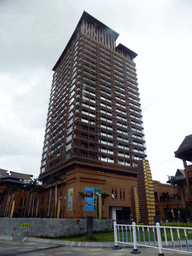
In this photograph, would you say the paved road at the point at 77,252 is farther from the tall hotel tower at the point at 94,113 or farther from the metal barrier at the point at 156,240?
the tall hotel tower at the point at 94,113

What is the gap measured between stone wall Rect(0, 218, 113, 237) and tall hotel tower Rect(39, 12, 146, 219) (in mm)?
20825

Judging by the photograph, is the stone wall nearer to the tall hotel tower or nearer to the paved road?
the paved road

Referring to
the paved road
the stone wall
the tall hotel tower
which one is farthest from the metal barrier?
the tall hotel tower

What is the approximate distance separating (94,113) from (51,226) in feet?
150

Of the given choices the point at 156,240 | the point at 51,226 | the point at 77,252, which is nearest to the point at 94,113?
the point at 51,226

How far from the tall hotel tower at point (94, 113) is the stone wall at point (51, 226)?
2083 centimetres

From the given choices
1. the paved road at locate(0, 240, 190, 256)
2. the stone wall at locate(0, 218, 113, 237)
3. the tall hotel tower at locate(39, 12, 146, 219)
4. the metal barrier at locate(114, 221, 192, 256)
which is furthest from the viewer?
the tall hotel tower at locate(39, 12, 146, 219)

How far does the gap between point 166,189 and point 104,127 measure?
30434 mm

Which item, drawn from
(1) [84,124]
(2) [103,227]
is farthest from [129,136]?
(2) [103,227]

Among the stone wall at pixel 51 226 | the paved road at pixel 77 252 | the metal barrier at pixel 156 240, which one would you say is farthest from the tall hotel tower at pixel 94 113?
the metal barrier at pixel 156 240

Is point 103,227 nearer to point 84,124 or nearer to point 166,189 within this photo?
point 84,124

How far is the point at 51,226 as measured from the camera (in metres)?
20.0

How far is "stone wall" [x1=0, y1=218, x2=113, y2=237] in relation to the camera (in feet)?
64.8

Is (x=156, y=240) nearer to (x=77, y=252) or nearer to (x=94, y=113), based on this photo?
(x=77, y=252)
